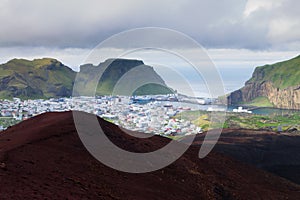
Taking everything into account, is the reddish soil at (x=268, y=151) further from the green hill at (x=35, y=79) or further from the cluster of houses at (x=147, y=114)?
the green hill at (x=35, y=79)

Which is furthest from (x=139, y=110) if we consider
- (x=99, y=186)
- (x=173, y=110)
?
(x=99, y=186)

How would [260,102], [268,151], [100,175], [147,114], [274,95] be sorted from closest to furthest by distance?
1. [100,175]
2. [268,151]
3. [147,114]
4. [274,95]
5. [260,102]

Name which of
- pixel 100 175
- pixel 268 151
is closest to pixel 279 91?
pixel 268 151

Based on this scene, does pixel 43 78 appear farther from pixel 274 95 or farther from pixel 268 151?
pixel 268 151

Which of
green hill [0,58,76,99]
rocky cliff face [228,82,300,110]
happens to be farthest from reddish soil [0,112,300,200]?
rocky cliff face [228,82,300,110]

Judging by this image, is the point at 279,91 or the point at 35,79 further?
the point at 279,91

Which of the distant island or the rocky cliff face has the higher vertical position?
the distant island

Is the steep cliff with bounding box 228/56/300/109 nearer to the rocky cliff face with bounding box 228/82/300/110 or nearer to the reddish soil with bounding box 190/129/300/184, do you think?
the rocky cliff face with bounding box 228/82/300/110

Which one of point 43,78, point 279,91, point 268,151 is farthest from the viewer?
point 279,91
